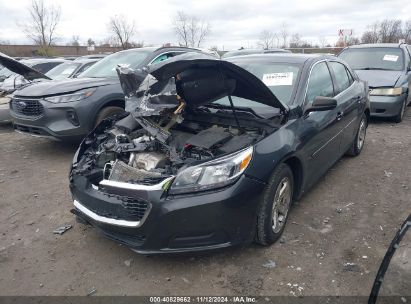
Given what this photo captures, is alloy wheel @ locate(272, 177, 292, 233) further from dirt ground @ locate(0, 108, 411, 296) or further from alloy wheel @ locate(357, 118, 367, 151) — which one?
alloy wheel @ locate(357, 118, 367, 151)

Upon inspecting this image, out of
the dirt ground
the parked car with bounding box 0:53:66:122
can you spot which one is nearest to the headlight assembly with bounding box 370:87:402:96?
the dirt ground

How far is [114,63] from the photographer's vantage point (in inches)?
250

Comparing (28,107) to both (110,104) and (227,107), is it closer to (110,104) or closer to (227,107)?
(110,104)

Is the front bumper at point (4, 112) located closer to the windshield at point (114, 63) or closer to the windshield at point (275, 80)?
the windshield at point (114, 63)

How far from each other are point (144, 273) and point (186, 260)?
365mm

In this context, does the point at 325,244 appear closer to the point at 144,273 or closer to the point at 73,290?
the point at 144,273

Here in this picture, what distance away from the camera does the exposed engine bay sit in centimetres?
291

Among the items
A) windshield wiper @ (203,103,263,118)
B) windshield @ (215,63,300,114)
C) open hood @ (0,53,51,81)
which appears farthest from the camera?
open hood @ (0,53,51,81)

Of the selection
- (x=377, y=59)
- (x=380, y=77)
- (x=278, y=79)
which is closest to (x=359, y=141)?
(x=278, y=79)

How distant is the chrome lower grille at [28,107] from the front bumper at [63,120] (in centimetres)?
4

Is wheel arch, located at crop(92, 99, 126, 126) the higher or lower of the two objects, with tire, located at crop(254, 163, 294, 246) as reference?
higher

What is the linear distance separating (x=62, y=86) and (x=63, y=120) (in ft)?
1.90

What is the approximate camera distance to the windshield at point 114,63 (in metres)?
6.02

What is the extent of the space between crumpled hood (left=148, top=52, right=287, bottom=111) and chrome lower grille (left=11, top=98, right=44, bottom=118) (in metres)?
3.06
